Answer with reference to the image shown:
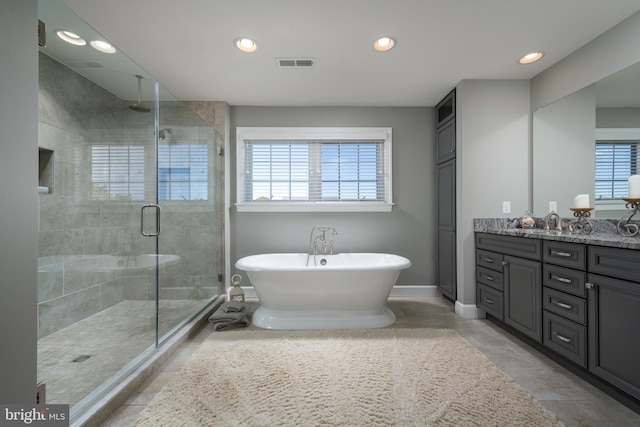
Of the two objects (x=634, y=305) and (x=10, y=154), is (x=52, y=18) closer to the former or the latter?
(x=10, y=154)

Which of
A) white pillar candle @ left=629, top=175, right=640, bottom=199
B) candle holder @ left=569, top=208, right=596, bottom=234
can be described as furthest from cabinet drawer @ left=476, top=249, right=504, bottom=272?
white pillar candle @ left=629, top=175, right=640, bottom=199

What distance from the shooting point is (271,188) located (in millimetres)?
3441

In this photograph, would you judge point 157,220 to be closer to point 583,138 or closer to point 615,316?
point 615,316

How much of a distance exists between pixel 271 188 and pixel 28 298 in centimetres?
263

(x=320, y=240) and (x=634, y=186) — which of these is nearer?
(x=634, y=186)

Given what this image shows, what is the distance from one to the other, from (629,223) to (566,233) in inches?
13.2

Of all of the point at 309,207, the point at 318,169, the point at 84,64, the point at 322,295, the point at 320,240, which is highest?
the point at 84,64

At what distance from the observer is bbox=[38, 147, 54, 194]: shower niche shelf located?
6.14 ft

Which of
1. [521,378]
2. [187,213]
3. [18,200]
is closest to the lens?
[18,200]

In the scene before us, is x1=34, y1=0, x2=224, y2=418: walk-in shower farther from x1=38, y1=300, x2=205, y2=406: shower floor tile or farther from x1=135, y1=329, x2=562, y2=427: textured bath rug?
x1=135, y1=329, x2=562, y2=427: textured bath rug

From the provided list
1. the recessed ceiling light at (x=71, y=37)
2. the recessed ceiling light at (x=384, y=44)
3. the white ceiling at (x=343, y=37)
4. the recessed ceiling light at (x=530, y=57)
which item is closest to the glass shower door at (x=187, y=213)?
the white ceiling at (x=343, y=37)

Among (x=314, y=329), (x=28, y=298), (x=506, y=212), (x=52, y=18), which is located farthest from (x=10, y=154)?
(x=506, y=212)

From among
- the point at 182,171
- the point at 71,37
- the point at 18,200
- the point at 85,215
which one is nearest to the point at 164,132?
the point at 182,171

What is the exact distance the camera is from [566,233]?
2.08 m
